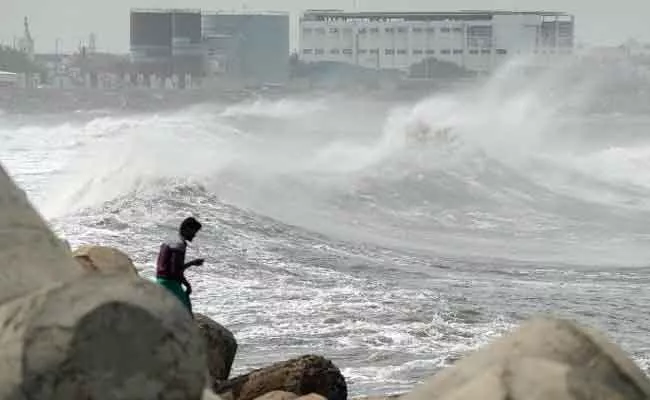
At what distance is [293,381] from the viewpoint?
673 cm

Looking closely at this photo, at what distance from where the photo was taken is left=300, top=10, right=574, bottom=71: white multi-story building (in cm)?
9931

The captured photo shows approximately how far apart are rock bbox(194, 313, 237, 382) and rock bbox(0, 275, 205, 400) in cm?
449

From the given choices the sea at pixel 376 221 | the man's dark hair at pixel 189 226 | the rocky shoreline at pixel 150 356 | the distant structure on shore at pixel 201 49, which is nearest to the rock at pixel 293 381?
the man's dark hair at pixel 189 226

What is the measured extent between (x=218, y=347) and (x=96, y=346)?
488 cm

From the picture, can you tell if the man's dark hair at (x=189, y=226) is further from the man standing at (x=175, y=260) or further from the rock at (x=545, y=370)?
the rock at (x=545, y=370)

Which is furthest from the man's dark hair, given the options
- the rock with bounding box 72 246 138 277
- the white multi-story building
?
the white multi-story building

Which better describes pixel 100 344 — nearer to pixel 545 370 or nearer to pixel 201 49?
pixel 545 370

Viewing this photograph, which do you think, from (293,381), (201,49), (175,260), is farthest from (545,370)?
(201,49)

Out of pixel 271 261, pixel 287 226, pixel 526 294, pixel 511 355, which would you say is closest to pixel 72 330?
pixel 511 355

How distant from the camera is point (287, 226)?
70.0ft

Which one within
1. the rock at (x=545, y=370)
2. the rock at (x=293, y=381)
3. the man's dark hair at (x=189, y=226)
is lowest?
the rock at (x=293, y=381)

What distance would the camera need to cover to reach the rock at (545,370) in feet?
8.19

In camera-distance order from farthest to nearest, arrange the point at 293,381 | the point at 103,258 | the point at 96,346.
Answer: the point at 293,381, the point at 103,258, the point at 96,346

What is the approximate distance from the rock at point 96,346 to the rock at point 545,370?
1.69 ft
